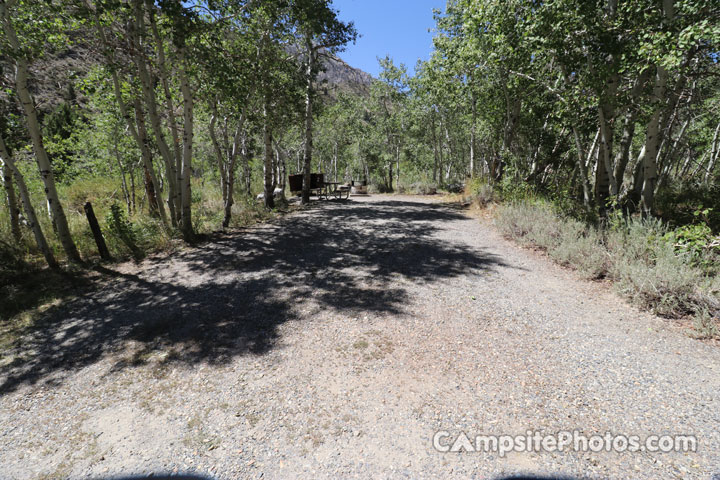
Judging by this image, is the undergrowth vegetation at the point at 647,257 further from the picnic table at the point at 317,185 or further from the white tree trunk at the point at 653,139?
the picnic table at the point at 317,185

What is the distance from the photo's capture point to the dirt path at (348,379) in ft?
6.79

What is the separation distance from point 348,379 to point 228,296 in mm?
2669

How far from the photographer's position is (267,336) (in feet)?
11.5

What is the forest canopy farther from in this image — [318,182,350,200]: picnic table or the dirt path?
[318,182,350,200]: picnic table

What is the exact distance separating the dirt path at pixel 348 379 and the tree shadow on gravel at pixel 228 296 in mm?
37

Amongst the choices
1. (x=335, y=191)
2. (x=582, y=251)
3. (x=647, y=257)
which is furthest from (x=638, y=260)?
(x=335, y=191)

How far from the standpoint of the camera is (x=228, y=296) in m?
4.55

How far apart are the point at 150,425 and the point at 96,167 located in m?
18.7

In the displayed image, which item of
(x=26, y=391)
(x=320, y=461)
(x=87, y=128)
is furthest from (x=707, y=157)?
(x=87, y=128)

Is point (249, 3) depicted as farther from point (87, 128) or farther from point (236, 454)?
point (87, 128)

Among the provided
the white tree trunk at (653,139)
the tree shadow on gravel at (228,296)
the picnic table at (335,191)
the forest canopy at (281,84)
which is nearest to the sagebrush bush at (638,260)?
the forest canopy at (281,84)

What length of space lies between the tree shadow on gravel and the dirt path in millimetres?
37

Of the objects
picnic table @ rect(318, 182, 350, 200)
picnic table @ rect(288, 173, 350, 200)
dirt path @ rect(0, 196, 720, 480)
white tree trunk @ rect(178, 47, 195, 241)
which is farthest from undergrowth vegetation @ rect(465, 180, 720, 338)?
picnic table @ rect(288, 173, 350, 200)

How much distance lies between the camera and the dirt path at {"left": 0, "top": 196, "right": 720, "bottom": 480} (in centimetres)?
207
